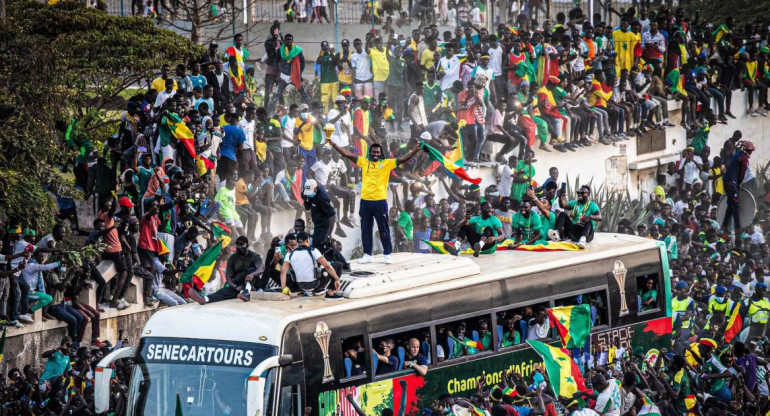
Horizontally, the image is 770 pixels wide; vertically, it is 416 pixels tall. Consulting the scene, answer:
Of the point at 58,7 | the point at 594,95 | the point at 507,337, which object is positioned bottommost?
the point at 507,337

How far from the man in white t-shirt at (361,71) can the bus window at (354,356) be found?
10.5 meters

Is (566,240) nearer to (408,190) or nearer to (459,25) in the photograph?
(408,190)

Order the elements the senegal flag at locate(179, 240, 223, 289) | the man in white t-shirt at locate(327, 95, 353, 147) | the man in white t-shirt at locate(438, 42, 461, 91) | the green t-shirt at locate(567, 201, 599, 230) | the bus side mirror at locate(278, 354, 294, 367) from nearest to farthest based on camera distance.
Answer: the bus side mirror at locate(278, 354, 294, 367), the senegal flag at locate(179, 240, 223, 289), the green t-shirt at locate(567, 201, 599, 230), the man in white t-shirt at locate(327, 95, 353, 147), the man in white t-shirt at locate(438, 42, 461, 91)

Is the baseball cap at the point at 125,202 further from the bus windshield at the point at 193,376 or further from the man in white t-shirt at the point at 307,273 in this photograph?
the bus windshield at the point at 193,376

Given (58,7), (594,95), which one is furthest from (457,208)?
(58,7)

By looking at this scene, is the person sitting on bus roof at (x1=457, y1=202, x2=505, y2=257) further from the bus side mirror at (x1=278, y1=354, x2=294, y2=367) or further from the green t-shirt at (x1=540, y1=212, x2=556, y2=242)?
the bus side mirror at (x1=278, y1=354, x2=294, y2=367)

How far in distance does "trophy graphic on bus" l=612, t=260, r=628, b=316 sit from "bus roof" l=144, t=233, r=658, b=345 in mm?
144

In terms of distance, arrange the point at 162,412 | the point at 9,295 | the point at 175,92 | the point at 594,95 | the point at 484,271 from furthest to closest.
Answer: the point at 594,95, the point at 175,92, the point at 9,295, the point at 484,271, the point at 162,412

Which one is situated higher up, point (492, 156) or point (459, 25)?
point (459, 25)

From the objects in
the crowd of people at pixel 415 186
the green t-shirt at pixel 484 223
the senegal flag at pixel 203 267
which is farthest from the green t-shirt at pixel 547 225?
the senegal flag at pixel 203 267

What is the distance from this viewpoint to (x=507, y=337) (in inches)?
567

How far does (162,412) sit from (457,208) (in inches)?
374

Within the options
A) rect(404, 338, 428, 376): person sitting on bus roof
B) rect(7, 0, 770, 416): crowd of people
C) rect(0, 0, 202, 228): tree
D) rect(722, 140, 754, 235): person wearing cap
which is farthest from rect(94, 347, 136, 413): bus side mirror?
rect(722, 140, 754, 235): person wearing cap

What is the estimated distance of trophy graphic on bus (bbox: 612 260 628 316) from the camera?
15695mm
